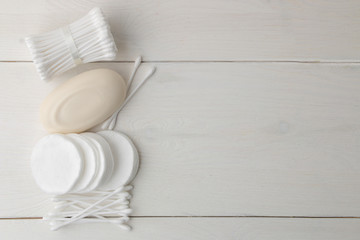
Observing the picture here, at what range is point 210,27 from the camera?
2.57ft

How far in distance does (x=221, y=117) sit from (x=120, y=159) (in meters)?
0.21

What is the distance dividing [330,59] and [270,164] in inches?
9.2

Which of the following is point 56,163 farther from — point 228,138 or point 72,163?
point 228,138

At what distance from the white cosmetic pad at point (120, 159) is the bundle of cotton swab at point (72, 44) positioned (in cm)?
15

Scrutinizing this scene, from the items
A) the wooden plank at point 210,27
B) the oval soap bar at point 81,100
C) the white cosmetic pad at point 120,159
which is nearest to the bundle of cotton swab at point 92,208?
the white cosmetic pad at point 120,159

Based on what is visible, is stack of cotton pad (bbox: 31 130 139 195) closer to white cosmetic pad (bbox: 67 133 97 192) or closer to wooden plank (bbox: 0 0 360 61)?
white cosmetic pad (bbox: 67 133 97 192)

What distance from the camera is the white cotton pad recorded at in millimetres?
716

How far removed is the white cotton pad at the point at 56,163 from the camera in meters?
0.72

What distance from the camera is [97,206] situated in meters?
0.76

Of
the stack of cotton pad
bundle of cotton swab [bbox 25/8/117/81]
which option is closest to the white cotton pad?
the stack of cotton pad

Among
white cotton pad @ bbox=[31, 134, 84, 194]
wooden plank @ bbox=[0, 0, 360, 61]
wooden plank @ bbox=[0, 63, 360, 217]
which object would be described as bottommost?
white cotton pad @ bbox=[31, 134, 84, 194]

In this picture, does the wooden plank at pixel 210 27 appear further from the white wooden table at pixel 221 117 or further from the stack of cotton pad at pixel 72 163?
the stack of cotton pad at pixel 72 163

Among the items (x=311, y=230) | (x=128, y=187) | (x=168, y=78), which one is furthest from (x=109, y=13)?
(x=311, y=230)

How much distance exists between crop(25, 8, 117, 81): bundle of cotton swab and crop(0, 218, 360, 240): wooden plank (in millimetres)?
290
